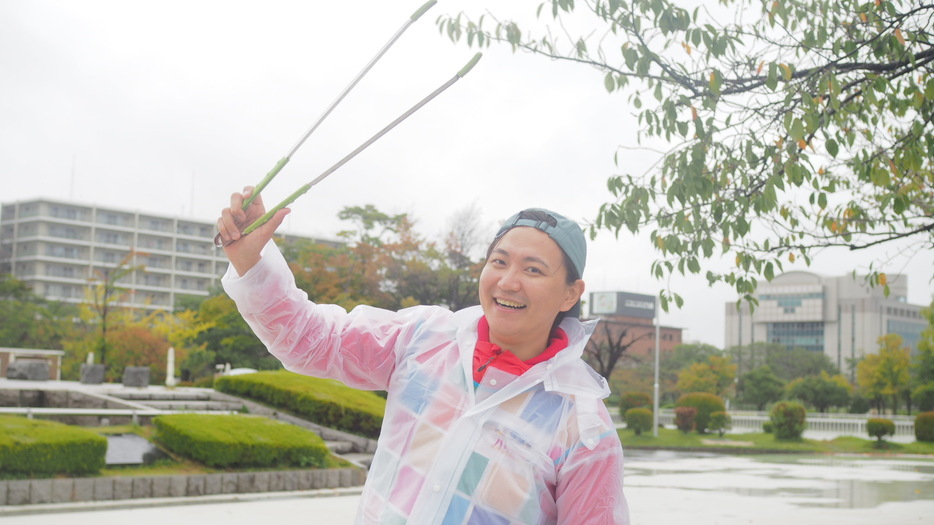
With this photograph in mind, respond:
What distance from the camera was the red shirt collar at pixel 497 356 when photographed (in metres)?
1.84

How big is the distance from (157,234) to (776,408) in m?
52.3

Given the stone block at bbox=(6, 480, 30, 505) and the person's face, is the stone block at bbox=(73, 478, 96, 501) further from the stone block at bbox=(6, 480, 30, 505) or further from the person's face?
the person's face

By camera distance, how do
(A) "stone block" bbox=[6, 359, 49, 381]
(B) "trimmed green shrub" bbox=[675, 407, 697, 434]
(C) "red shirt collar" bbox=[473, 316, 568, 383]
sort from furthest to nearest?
(B) "trimmed green shrub" bbox=[675, 407, 697, 434] < (A) "stone block" bbox=[6, 359, 49, 381] < (C) "red shirt collar" bbox=[473, 316, 568, 383]

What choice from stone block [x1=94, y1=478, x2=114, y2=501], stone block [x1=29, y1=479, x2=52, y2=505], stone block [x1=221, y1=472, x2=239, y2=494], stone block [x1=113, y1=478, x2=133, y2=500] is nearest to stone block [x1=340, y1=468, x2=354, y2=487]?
stone block [x1=221, y1=472, x2=239, y2=494]

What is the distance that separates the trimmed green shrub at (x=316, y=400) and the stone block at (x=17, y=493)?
17.2ft

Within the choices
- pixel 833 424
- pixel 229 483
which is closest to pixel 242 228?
pixel 229 483

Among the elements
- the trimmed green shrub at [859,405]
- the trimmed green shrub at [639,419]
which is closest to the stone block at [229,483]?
the trimmed green shrub at [639,419]

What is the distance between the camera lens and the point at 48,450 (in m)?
7.78

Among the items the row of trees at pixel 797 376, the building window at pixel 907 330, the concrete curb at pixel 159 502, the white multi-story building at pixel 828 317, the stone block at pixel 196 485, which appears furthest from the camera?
the building window at pixel 907 330

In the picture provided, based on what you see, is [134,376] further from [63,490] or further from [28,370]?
[63,490]

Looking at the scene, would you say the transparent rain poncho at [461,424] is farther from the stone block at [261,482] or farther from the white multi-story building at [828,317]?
the white multi-story building at [828,317]

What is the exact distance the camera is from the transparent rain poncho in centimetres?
169

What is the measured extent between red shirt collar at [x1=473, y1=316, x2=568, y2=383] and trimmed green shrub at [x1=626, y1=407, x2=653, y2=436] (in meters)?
24.6

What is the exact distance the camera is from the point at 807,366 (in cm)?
4603
